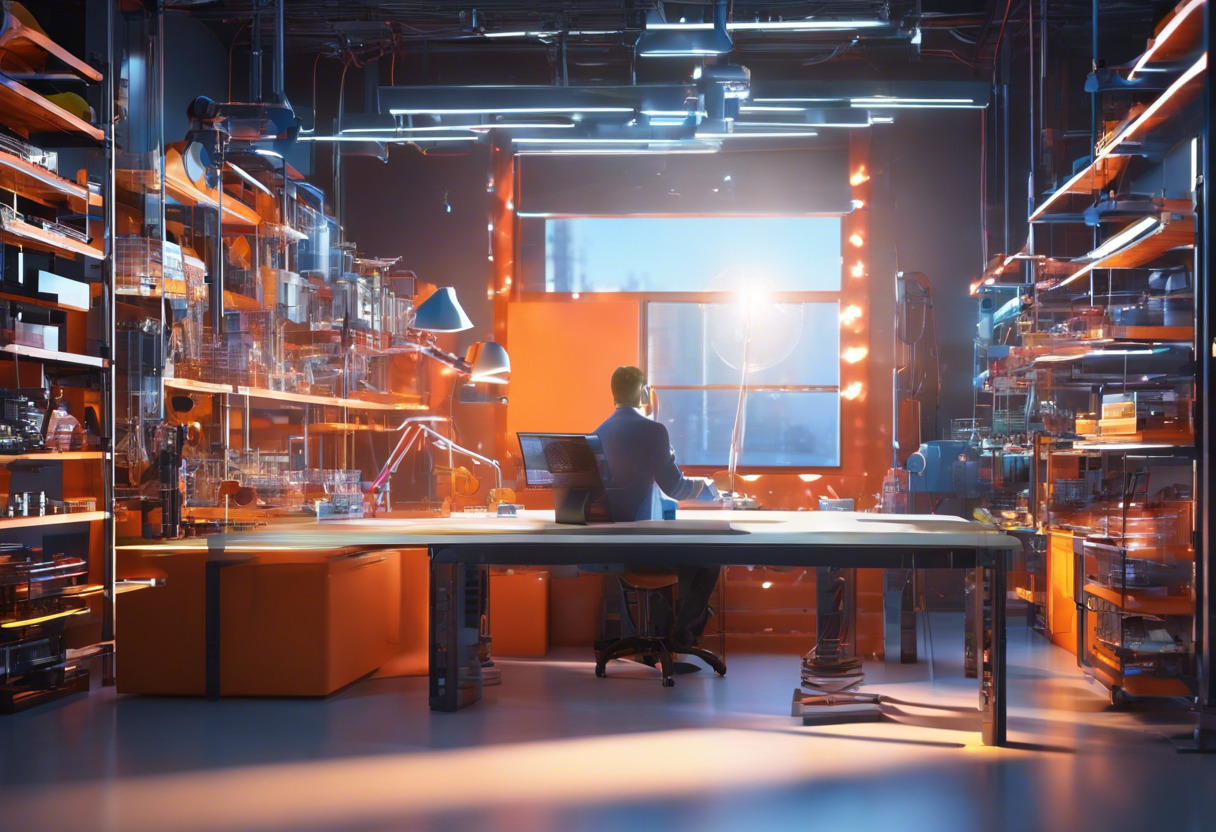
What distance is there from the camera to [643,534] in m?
3.98

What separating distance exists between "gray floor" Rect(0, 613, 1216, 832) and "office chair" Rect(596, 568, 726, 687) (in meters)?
0.21

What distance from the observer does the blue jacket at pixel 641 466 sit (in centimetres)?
488

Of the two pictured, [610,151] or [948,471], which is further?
[610,151]

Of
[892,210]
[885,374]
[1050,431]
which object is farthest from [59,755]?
[892,210]

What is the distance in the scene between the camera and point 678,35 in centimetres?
572

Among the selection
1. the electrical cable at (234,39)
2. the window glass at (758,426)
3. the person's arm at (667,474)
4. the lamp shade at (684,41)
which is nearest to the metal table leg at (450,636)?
the person's arm at (667,474)

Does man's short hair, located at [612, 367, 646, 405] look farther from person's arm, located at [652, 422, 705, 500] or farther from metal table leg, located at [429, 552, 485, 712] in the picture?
metal table leg, located at [429, 552, 485, 712]

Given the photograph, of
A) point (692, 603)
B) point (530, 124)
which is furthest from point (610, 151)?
point (692, 603)

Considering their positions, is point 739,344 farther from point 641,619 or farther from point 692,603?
point 692,603

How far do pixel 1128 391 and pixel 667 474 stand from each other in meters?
2.13

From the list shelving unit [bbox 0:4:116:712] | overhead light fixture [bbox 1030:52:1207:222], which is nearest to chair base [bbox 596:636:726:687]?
shelving unit [bbox 0:4:116:712]

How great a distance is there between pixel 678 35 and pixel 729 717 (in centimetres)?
354

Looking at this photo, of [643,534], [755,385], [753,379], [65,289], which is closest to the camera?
[643,534]

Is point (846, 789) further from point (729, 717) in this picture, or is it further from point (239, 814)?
point (239, 814)
